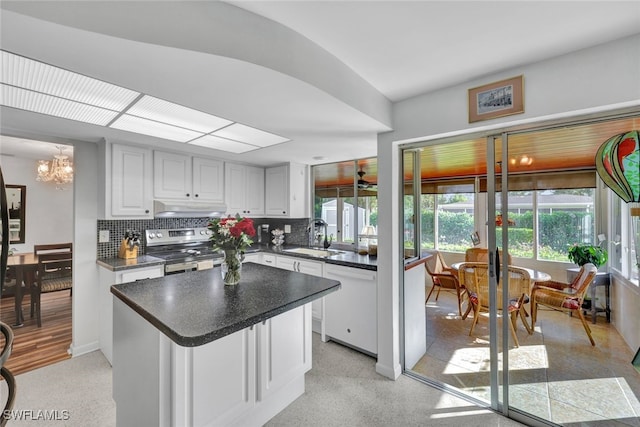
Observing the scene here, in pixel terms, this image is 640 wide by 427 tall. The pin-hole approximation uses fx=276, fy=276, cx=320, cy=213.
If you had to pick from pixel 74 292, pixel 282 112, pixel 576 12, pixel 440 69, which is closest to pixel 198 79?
pixel 282 112

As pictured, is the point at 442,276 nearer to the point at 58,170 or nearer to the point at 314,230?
the point at 314,230

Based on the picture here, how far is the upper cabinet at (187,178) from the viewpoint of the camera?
313 centimetres

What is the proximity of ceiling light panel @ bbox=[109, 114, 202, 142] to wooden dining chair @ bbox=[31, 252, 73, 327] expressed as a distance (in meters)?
2.42

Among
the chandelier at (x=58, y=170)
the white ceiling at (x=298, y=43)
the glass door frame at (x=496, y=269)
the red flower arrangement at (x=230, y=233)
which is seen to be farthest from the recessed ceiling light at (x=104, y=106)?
the chandelier at (x=58, y=170)

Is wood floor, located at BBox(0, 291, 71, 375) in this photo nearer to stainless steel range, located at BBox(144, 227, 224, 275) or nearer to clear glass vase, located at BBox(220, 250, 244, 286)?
stainless steel range, located at BBox(144, 227, 224, 275)

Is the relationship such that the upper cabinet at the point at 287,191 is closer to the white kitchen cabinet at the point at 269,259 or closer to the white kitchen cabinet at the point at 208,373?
the white kitchen cabinet at the point at 269,259

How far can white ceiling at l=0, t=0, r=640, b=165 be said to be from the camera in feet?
3.73

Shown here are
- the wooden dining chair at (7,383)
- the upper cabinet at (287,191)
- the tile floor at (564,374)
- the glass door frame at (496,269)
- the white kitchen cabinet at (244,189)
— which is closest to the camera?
the wooden dining chair at (7,383)

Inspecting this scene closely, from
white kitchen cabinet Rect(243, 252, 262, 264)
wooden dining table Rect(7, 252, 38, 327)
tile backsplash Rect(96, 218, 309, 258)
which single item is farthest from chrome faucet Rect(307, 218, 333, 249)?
wooden dining table Rect(7, 252, 38, 327)

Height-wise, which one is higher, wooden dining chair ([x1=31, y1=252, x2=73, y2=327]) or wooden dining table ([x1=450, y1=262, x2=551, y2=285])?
wooden dining table ([x1=450, y1=262, x2=551, y2=285])

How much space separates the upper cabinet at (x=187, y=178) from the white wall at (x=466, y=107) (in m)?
2.26

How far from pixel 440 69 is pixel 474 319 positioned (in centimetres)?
204

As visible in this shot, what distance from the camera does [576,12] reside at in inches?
51.8

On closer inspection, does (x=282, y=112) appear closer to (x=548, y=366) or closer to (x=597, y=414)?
(x=548, y=366)
